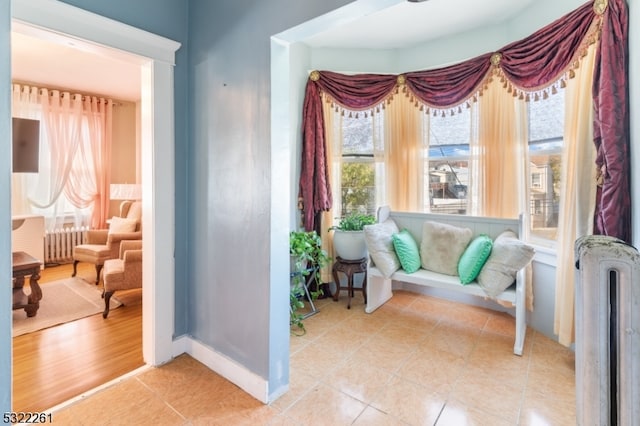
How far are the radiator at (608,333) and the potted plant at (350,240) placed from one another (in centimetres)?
216

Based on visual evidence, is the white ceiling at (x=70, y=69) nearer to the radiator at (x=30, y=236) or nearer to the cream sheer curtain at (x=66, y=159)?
the cream sheer curtain at (x=66, y=159)

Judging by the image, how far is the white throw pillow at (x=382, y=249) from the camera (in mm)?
2828

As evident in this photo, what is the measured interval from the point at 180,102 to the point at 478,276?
8.27 feet

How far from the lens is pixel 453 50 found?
3137mm

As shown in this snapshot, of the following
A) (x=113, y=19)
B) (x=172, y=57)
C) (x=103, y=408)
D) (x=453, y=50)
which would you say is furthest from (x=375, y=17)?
(x=103, y=408)

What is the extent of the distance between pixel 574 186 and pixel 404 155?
61.7 inches

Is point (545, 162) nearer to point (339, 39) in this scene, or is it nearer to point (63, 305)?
point (339, 39)

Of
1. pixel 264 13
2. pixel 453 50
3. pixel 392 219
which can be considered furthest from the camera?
pixel 392 219

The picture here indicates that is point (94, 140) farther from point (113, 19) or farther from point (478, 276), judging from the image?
point (478, 276)

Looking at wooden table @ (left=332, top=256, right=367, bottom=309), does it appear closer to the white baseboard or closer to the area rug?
the white baseboard

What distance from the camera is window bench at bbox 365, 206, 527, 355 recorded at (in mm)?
2359

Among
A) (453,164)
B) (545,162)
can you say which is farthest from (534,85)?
(453,164)

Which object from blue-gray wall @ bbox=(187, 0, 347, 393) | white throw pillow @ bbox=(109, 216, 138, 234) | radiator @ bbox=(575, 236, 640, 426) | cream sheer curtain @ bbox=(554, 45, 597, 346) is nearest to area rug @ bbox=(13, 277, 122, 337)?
white throw pillow @ bbox=(109, 216, 138, 234)

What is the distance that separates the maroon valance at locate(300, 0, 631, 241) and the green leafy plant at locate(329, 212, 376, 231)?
0.25 metres
